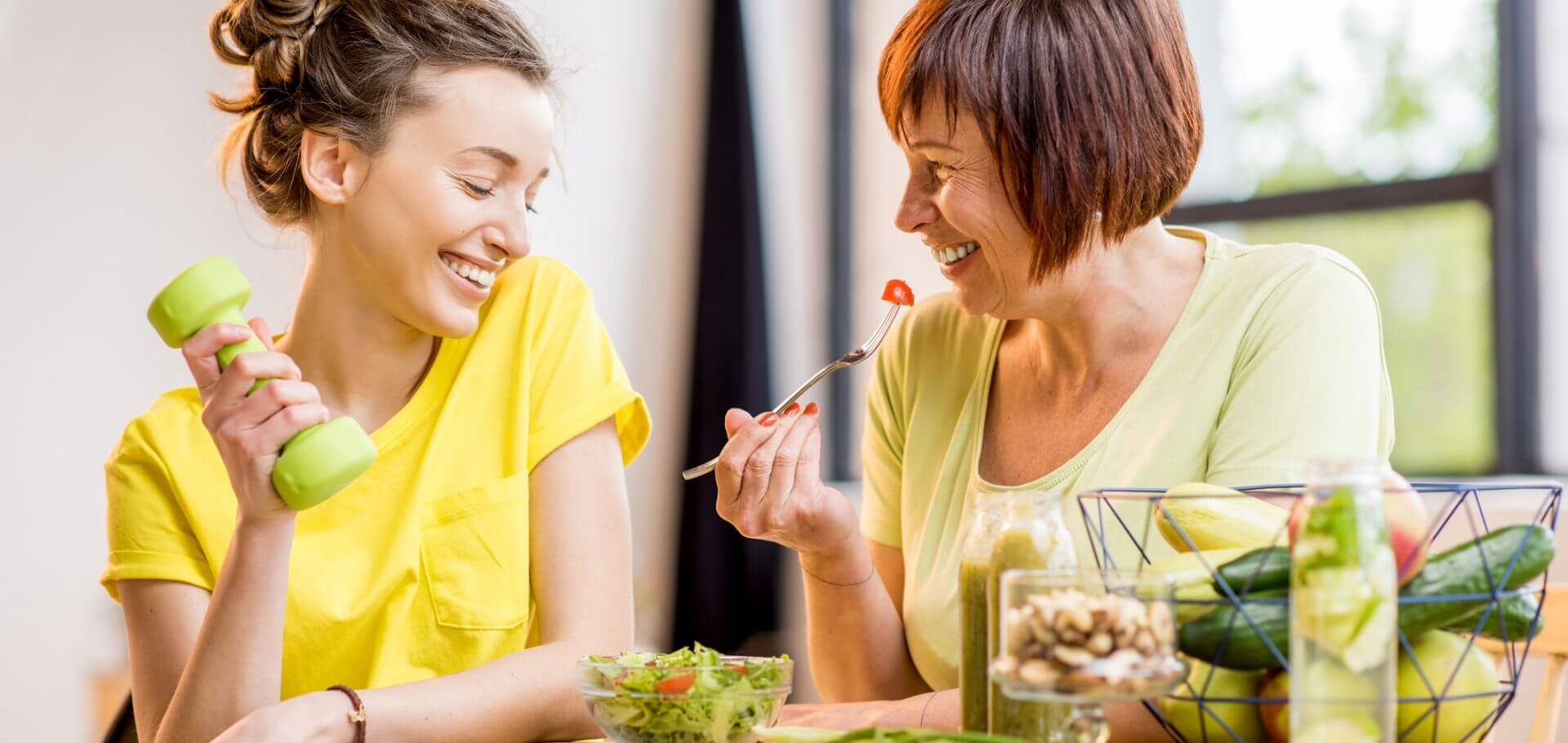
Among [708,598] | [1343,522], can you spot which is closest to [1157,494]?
[1343,522]

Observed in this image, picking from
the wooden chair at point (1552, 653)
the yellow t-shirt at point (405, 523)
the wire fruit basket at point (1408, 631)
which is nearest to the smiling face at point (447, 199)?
the yellow t-shirt at point (405, 523)

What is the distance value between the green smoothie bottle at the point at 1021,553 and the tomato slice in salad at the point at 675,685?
21 cm

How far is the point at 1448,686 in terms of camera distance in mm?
708

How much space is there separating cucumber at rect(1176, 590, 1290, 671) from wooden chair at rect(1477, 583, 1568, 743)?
75cm

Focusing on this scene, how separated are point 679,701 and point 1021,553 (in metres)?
0.26

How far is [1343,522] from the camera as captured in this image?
63 cm

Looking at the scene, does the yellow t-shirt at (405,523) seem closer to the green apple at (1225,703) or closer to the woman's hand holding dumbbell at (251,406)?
the woman's hand holding dumbbell at (251,406)

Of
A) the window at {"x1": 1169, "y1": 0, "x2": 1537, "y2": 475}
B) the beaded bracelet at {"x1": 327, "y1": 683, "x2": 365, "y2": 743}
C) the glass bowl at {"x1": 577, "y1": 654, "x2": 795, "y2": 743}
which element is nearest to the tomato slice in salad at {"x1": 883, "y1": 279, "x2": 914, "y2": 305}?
the glass bowl at {"x1": 577, "y1": 654, "x2": 795, "y2": 743}

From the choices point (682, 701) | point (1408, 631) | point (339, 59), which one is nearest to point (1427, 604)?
point (1408, 631)

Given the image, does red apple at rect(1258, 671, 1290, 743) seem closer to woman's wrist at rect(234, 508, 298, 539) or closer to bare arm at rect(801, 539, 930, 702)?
bare arm at rect(801, 539, 930, 702)

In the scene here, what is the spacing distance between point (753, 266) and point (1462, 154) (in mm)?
1700

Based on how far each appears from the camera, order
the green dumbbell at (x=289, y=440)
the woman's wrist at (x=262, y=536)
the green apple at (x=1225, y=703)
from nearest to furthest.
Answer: the green apple at (x=1225, y=703)
the green dumbbell at (x=289, y=440)
the woman's wrist at (x=262, y=536)

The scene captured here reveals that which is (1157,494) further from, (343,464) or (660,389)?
(660,389)

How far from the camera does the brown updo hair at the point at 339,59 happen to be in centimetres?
140
